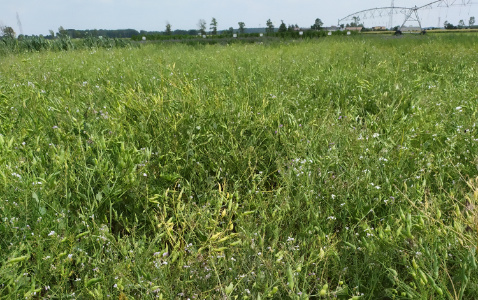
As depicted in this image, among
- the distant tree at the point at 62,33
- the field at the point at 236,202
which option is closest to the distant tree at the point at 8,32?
the distant tree at the point at 62,33

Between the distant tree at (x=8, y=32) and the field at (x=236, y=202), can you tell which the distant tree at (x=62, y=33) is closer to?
the distant tree at (x=8, y=32)

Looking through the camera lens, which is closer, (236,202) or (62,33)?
(236,202)

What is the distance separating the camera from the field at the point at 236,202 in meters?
1.56

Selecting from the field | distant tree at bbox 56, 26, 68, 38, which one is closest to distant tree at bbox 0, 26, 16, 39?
distant tree at bbox 56, 26, 68, 38

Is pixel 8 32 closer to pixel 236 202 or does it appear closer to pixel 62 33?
pixel 62 33

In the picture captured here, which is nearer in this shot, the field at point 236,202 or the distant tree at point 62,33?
the field at point 236,202

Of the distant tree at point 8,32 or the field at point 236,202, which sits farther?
the distant tree at point 8,32

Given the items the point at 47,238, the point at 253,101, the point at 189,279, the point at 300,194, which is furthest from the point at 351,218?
the point at 253,101

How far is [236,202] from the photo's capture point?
7.13 ft

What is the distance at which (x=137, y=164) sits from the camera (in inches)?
87.4

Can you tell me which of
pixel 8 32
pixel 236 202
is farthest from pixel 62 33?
pixel 236 202

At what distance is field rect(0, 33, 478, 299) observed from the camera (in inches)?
61.6

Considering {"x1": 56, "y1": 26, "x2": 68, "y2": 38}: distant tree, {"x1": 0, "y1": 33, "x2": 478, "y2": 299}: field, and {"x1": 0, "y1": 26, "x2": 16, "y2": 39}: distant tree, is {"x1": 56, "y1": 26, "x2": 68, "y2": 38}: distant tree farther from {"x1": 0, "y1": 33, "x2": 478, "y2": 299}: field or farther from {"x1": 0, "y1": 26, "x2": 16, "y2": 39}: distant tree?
{"x1": 0, "y1": 33, "x2": 478, "y2": 299}: field

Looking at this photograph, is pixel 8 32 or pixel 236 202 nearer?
pixel 236 202
